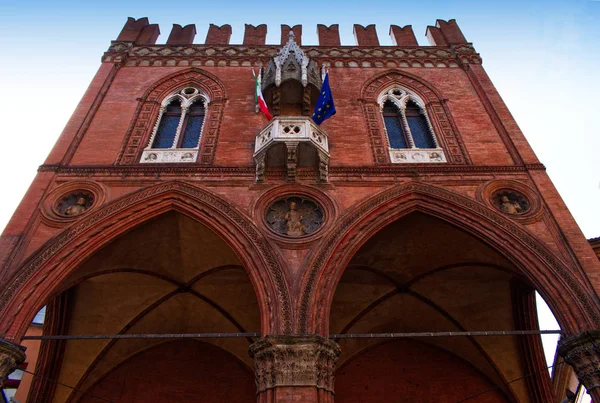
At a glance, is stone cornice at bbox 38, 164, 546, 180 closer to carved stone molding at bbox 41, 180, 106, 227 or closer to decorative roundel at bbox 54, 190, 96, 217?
carved stone molding at bbox 41, 180, 106, 227

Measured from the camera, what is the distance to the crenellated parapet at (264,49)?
13594 mm

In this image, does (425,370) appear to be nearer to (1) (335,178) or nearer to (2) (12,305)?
(1) (335,178)

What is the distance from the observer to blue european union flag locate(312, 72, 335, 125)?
1055 centimetres

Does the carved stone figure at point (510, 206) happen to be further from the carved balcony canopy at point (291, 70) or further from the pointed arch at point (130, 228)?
the carved balcony canopy at point (291, 70)

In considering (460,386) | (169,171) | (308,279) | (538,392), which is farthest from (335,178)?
(538,392)

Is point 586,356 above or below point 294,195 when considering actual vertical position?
below

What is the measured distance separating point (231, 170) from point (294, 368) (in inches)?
180

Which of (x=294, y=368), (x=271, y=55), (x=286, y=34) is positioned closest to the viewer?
(x=294, y=368)

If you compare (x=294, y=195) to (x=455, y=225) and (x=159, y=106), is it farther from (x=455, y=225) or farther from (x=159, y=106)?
(x=159, y=106)

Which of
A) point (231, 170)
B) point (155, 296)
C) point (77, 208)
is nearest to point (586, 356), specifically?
point (231, 170)

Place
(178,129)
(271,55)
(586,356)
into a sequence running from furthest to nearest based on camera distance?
(271,55) < (178,129) < (586,356)

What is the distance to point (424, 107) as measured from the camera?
12.4 meters

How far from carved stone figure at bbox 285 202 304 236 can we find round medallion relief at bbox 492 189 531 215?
153 inches

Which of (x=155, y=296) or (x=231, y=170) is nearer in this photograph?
(x=231, y=170)
